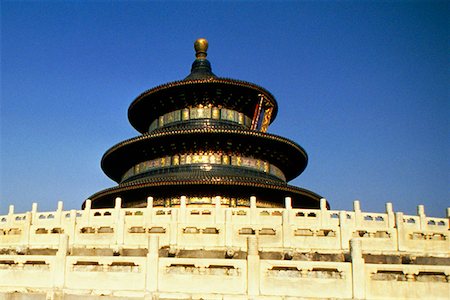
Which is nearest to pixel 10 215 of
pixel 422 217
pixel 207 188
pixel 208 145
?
pixel 207 188

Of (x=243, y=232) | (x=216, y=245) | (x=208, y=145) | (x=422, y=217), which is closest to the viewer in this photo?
(x=216, y=245)

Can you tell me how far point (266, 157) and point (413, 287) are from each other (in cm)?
1828

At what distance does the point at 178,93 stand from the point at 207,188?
318 inches

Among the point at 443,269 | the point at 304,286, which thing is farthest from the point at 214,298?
the point at 443,269

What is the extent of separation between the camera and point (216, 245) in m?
14.2

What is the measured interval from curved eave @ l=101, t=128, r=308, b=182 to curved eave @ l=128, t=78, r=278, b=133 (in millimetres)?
4170

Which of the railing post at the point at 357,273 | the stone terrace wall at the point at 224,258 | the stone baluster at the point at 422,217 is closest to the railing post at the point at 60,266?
the stone terrace wall at the point at 224,258

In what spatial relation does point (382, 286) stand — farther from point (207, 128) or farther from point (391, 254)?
point (207, 128)

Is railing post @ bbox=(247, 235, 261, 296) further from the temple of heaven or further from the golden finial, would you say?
the golden finial

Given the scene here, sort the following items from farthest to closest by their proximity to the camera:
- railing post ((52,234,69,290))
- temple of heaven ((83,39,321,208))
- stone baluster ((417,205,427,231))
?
temple of heaven ((83,39,321,208)) < stone baluster ((417,205,427,231)) < railing post ((52,234,69,290))

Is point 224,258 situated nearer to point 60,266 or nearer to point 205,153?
point 60,266

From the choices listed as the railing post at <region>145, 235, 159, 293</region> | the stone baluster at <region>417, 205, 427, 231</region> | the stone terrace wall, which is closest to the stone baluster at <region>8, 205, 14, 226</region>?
the stone terrace wall

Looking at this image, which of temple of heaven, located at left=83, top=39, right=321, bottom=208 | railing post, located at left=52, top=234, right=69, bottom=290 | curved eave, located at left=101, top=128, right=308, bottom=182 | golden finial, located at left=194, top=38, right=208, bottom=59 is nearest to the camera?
railing post, located at left=52, top=234, right=69, bottom=290

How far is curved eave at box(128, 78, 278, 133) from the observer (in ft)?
95.0
